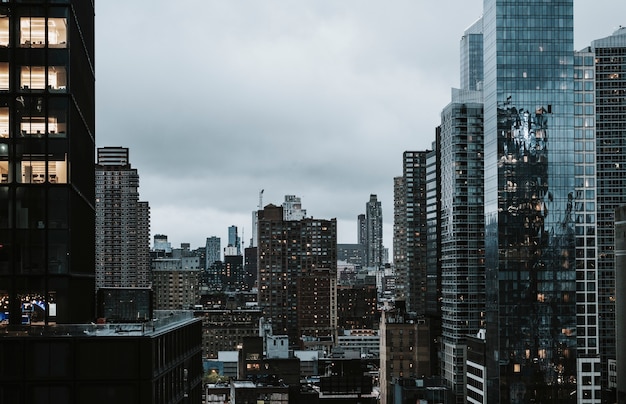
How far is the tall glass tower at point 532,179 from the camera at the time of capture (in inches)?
5625

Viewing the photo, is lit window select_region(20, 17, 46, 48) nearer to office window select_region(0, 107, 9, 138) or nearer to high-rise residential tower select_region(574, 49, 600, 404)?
office window select_region(0, 107, 9, 138)

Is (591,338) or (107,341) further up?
(107,341)

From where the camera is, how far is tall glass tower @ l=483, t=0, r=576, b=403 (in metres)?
143

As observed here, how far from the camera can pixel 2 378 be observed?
127 ft

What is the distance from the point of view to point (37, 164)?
4716cm

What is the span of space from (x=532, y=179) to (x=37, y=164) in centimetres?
10737

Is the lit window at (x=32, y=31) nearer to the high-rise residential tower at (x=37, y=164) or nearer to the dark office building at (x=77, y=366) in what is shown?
the high-rise residential tower at (x=37, y=164)

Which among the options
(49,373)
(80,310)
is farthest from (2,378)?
(80,310)

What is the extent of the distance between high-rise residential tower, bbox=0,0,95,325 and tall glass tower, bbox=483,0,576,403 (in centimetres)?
10355

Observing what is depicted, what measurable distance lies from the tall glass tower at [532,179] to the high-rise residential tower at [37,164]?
104 meters

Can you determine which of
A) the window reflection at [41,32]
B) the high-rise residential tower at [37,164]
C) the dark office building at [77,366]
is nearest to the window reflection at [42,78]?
the high-rise residential tower at [37,164]

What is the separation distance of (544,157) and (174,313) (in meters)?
102

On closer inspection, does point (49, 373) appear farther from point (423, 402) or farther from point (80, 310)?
point (423, 402)

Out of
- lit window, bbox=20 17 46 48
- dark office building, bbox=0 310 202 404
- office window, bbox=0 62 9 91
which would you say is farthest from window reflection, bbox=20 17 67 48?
dark office building, bbox=0 310 202 404
